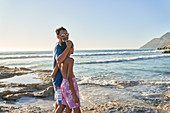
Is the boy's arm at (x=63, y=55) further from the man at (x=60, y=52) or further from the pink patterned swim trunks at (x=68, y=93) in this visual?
the pink patterned swim trunks at (x=68, y=93)

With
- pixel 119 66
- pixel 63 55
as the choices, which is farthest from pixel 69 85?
pixel 119 66

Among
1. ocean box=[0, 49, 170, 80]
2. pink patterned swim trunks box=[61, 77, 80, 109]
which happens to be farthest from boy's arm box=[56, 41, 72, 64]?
ocean box=[0, 49, 170, 80]

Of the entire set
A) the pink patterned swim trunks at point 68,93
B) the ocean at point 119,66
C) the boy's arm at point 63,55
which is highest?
the boy's arm at point 63,55

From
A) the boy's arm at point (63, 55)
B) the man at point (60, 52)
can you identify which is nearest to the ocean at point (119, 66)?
the man at point (60, 52)

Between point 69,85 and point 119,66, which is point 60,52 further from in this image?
point 119,66

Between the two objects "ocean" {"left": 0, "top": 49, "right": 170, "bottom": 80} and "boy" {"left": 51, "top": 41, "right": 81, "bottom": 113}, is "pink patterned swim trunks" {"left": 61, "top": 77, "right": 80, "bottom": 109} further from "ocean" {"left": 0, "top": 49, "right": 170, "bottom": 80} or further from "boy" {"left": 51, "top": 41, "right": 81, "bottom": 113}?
"ocean" {"left": 0, "top": 49, "right": 170, "bottom": 80}

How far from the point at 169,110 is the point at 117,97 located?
1827 millimetres

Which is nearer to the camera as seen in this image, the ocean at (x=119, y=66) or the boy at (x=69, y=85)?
the boy at (x=69, y=85)

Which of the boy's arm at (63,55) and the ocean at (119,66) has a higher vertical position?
the boy's arm at (63,55)

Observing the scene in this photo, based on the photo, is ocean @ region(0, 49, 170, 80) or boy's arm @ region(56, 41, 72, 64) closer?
boy's arm @ region(56, 41, 72, 64)

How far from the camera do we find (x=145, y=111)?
3.93 meters

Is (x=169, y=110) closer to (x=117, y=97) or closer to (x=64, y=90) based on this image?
(x=117, y=97)

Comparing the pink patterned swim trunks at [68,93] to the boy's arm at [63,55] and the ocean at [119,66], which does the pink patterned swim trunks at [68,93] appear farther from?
the ocean at [119,66]

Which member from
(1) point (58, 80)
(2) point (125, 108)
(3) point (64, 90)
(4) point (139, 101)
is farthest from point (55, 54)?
(4) point (139, 101)
